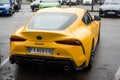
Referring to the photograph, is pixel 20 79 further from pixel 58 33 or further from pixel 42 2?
pixel 42 2

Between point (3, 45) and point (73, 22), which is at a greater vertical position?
point (73, 22)

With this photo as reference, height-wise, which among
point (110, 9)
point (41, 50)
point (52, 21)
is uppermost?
point (52, 21)

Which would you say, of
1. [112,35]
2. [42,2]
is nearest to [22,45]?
[112,35]

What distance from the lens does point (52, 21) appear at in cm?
764

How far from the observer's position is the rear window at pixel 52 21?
24.2 ft

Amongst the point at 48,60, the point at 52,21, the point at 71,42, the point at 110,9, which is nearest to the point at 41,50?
the point at 48,60

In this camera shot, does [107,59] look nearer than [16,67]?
No

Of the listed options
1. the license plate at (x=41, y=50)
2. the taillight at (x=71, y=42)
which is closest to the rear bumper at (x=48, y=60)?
the license plate at (x=41, y=50)

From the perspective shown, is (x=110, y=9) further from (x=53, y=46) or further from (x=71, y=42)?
(x=53, y=46)

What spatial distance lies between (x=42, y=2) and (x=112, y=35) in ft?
43.7

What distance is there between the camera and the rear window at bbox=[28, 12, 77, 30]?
737cm

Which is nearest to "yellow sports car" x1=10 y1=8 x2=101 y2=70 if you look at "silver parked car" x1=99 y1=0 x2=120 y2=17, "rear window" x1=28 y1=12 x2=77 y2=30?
"rear window" x1=28 y1=12 x2=77 y2=30

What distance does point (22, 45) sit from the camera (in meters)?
6.93

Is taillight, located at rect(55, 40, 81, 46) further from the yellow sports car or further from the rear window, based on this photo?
the rear window
